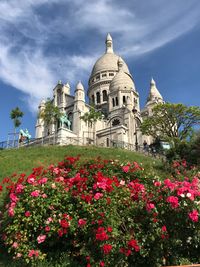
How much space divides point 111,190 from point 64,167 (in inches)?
93.4

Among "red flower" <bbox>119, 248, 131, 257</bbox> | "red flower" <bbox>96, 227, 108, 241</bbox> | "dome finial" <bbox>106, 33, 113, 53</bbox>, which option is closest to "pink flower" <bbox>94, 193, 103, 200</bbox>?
"red flower" <bbox>96, 227, 108, 241</bbox>

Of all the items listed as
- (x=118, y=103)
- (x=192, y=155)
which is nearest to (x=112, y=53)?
(x=118, y=103)

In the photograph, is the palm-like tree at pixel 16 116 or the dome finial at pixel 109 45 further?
the dome finial at pixel 109 45

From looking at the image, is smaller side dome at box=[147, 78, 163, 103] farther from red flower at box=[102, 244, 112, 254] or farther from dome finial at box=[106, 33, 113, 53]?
red flower at box=[102, 244, 112, 254]

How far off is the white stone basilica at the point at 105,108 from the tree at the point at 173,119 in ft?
9.69

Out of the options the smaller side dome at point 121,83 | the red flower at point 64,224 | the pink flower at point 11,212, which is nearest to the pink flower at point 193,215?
the red flower at point 64,224

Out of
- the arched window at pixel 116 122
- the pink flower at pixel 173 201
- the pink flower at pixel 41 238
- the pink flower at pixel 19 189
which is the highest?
the arched window at pixel 116 122

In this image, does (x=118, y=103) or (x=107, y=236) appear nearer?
(x=107, y=236)

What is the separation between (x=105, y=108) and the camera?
59656 millimetres

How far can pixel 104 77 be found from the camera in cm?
6531

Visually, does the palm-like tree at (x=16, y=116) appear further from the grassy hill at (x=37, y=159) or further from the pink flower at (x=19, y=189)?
the pink flower at (x=19, y=189)

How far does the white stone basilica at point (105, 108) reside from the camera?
42.6 m

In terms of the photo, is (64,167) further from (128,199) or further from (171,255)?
(171,255)

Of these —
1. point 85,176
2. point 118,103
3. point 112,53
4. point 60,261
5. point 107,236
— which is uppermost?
point 112,53
